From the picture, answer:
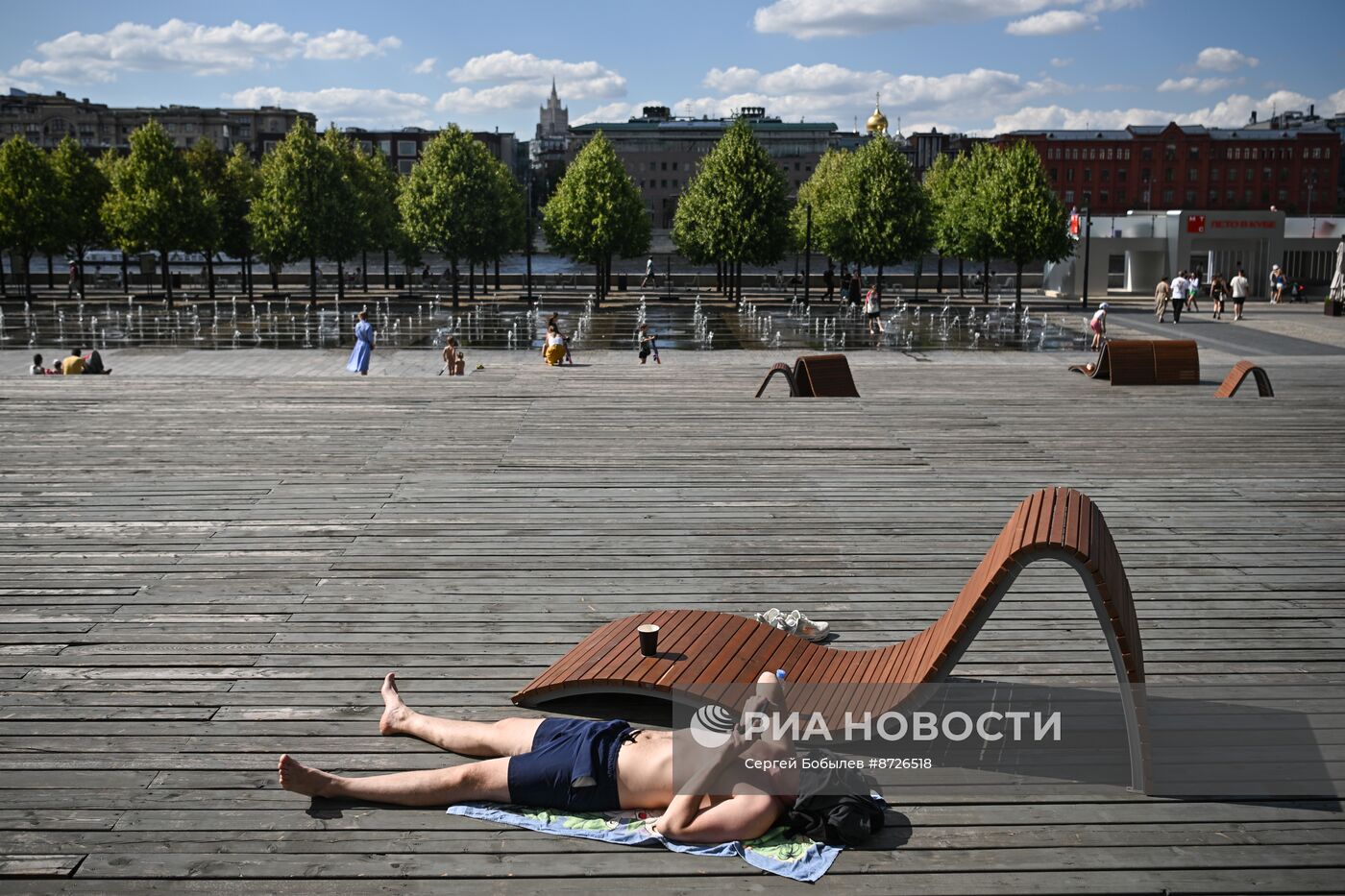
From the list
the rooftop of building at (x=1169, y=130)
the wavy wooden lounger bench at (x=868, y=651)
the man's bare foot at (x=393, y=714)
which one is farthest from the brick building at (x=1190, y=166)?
the man's bare foot at (x=393, y=714)

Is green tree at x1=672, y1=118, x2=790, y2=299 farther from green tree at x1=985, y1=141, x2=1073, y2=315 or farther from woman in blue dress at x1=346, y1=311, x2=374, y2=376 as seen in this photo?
woman in blue dress at x1=346, y1=311, x2=374, y2=376

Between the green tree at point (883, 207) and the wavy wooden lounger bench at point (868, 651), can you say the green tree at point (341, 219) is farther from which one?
the wavy wooden lounger bench at point (868, 651)

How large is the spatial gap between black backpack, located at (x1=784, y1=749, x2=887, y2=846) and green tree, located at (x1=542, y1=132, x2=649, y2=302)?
54.3 meters

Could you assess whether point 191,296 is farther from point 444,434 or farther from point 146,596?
point 146,596

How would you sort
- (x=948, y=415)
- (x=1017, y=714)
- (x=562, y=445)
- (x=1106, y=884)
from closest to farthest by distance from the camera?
(x=1106, y=884) < (x=1017, y=714) < (x=562, y=445) < (x=948, y=415)

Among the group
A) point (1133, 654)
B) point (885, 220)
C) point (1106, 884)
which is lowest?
point (1106, 884)

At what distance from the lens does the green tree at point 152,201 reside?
185ft

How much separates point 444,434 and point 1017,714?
876 centimetres

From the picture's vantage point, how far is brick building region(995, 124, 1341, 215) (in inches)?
4889

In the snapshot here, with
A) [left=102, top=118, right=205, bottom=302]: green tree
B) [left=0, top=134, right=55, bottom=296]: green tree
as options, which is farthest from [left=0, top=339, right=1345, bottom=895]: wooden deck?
[left=0, top=134, right=55, bottom=296]: green tree

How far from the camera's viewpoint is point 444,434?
1348cm

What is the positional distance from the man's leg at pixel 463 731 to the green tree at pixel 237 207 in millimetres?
61953

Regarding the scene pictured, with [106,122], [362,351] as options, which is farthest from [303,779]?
[106,122]

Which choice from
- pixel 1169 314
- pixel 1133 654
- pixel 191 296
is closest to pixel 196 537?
pixel 1133 654
